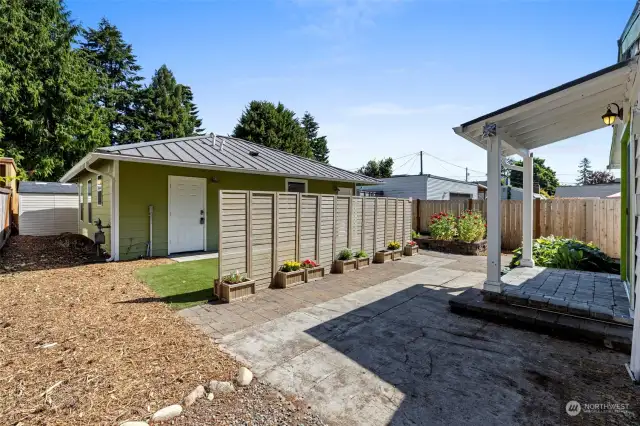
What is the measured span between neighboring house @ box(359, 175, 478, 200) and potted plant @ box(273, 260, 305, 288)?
12.2m

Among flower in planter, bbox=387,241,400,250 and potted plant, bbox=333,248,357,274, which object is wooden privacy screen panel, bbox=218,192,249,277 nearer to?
potted plant, bbox=333,248,357,274

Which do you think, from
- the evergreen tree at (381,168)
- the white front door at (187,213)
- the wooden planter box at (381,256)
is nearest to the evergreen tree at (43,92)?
the white front door at (187,213)

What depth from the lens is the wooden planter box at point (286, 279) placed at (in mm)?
5156

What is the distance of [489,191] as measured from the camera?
4137 mm

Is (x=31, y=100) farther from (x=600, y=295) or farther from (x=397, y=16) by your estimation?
(x=600, y=295)

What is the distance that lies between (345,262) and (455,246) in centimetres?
460

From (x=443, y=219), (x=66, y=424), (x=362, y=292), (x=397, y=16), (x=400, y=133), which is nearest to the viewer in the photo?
(x=66, y=424)

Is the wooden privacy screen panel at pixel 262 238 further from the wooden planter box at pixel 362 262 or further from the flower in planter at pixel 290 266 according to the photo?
the wooden planter box at pixel 362 262

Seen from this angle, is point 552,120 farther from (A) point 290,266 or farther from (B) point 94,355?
(B) point 94,355

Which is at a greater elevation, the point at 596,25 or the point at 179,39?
the point at 179,39

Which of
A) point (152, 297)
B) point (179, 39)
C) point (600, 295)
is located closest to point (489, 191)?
point (600, 295)

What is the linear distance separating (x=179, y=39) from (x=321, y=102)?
5247 mm

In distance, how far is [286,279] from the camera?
518 centimetres

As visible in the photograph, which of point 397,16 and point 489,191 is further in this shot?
point 397,16
